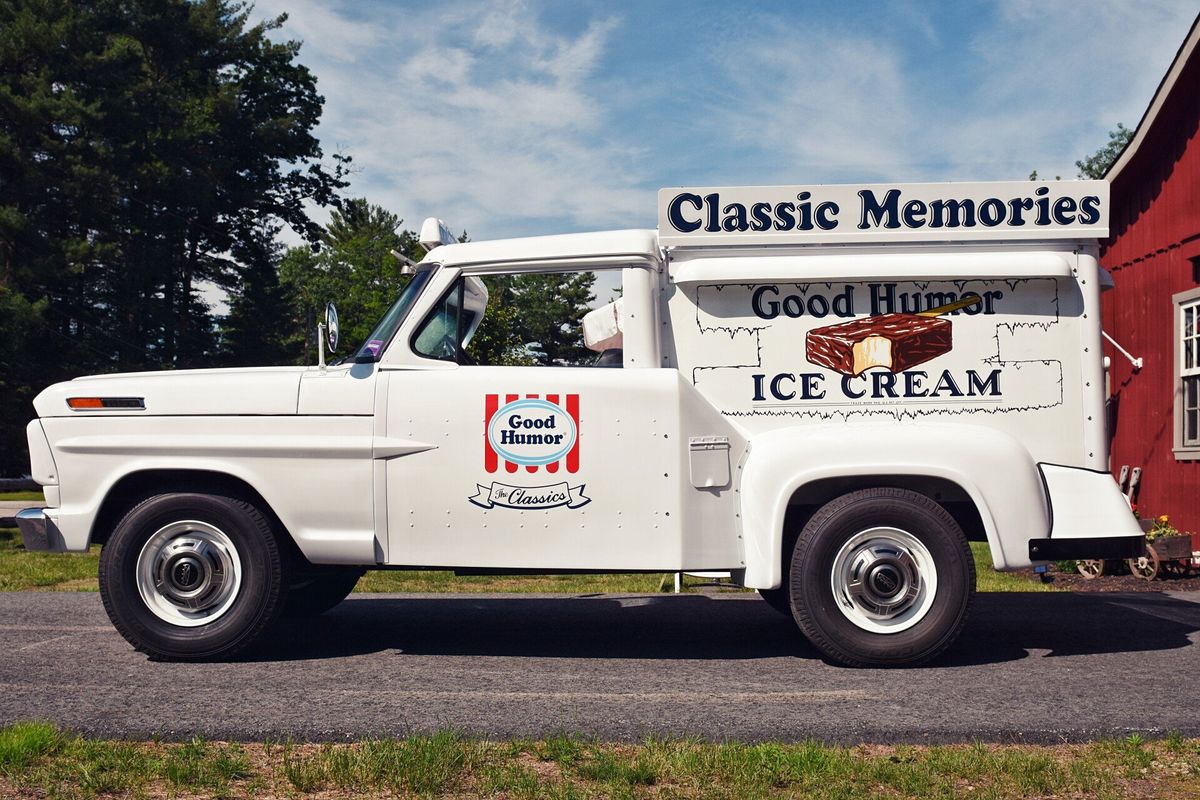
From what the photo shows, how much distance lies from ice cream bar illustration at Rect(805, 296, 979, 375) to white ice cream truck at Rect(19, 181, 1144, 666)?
0.04 feet

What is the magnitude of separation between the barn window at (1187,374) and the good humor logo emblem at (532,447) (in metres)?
10.0

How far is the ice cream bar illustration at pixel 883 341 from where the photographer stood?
642 centimetres

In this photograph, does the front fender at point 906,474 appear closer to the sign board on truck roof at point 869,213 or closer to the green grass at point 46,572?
the sign board on truck roof at point 869,213

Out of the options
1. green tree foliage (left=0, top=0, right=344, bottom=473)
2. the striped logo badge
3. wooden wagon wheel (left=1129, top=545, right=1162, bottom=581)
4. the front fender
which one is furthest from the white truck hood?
green tree foliage (left=0, top=0, right=344, bottom=473)

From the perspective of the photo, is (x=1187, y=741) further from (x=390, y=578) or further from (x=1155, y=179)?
(x=1155, y=179)

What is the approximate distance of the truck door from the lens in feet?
20.0

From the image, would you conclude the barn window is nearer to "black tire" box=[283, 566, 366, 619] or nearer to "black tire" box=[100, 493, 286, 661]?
"black tire" box=[283, 566, 366, 619]

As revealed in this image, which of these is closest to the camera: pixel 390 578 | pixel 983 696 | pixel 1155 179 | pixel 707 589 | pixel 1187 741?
pixel 1187 741

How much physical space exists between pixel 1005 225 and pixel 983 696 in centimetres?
275

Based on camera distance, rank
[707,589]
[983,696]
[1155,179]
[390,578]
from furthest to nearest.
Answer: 1. [1155,179]
2. [390,578]
3. [707,589]
4. [983,696]

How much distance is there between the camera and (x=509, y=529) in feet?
20.2

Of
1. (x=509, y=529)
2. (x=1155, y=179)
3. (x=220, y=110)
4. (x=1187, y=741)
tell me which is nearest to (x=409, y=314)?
(x=509, y=529)

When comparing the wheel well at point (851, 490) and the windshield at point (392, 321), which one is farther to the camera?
the windshield at point (392, 321)

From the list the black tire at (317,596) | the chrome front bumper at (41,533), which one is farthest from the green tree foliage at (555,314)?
the chrome front bumper at (41,533)
